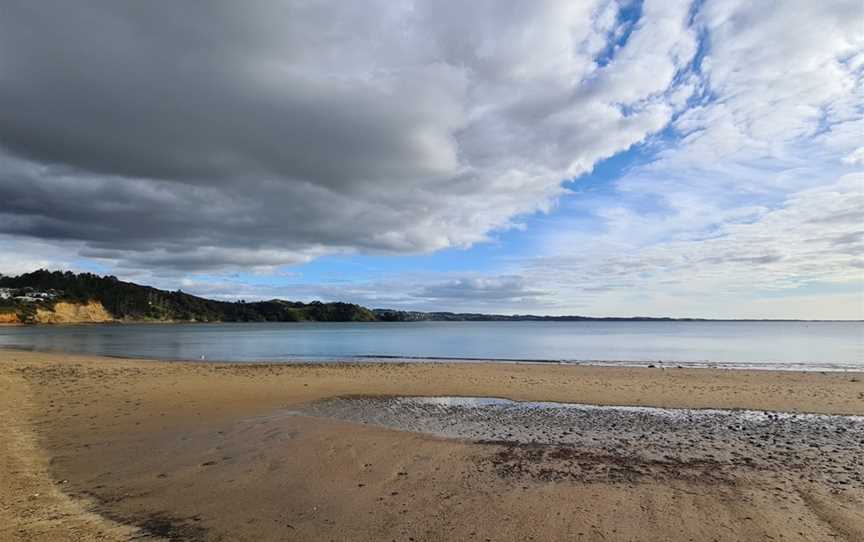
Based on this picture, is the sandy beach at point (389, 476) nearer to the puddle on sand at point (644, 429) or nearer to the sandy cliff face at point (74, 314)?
the puddle on sand at point (644, 429)

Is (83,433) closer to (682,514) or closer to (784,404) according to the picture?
(682,514)

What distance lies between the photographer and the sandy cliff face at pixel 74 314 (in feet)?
519

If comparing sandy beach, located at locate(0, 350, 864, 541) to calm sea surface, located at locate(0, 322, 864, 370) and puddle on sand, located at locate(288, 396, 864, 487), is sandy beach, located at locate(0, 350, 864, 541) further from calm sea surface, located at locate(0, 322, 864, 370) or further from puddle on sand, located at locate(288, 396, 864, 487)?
calm sea surface, located at locate(0, 322, 864, 370)

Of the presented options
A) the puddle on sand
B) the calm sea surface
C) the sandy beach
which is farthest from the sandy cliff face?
the puddle on sand

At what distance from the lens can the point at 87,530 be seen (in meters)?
5.97

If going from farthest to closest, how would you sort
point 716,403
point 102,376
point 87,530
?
point 102,376 → point 716,403 → point 87,530

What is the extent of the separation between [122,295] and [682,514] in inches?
9005

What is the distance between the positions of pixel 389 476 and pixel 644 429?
7.92 m

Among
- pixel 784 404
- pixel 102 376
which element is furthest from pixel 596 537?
pixel 102 376

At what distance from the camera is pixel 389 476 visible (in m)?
8.46

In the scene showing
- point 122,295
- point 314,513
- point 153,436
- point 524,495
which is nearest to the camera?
point 314,513

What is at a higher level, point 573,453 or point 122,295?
point 122,295

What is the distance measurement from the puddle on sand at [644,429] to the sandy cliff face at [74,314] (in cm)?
18825

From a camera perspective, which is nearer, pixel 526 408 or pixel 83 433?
pixel 83 433
